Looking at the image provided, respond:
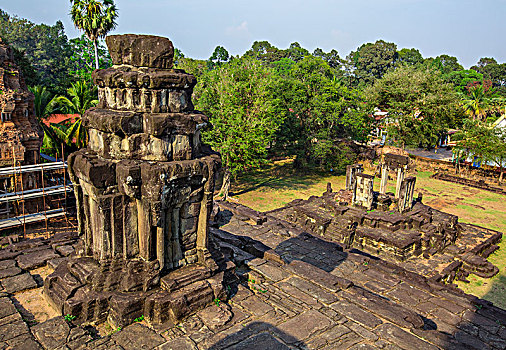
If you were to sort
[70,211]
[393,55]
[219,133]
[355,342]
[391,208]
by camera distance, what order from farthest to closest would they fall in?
[393,55]
[219,133]
[391,208]
[70,211]
[355,342]

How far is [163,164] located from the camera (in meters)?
6.27

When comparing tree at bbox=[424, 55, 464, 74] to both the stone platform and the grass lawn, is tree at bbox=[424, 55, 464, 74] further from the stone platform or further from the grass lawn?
the stone platform

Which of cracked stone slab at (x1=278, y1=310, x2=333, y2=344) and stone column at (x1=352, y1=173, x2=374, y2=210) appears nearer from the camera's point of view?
cracked stone slab at (x1=278, y1=310, x2=333, y2=344)

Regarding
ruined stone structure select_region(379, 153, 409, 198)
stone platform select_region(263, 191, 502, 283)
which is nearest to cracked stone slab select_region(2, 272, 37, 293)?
stone platform select_region(263, 191, 502, 283)

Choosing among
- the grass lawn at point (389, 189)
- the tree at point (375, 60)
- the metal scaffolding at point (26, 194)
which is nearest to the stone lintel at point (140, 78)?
the metal scaffolding at point (26, 194)

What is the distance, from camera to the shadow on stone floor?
18.2 feet

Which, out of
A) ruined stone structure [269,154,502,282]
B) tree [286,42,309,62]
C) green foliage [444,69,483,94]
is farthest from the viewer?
tree [286,42,309,62]

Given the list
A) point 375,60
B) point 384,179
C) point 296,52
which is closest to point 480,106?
point 384,179

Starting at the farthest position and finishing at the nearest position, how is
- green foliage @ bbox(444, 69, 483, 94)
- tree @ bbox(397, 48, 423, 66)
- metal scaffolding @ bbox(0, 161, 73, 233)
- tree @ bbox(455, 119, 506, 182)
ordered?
tree @ bbox(397, 48, 423, 66), green foliage @ bbox(444, 69, 483, 94), tree @ bbox(455, 119, 506, 182), metal scaffolding @ bbox(0, 161, 73, 233)

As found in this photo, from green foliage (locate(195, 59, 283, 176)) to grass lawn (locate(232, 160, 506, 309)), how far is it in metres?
2.40

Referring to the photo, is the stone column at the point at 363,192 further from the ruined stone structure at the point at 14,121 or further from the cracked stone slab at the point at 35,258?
the ruined stone structure at the point at 14,121

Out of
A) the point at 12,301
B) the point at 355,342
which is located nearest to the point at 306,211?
the point at 355,342

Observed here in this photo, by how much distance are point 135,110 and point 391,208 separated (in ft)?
44.5

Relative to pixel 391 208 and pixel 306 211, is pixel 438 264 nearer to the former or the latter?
pixel 391 208
